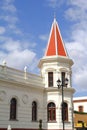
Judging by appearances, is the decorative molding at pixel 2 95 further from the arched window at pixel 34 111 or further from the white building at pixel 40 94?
the arched window at pixel 34 111

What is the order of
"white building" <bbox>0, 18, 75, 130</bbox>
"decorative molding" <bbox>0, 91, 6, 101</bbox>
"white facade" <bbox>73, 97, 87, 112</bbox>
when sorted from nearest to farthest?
1. "decorative molding" <bbox>0, 91, 6, 101</bbox>
2. "white building" <bbox>0, 18, 75, 130</bbox>
3. "white facade" <bbox>73, 97, 87, 112</bbox>

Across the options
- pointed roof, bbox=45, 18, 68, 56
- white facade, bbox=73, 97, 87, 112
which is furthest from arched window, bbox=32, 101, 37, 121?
white facade, bbox=73, 97, 87, 112

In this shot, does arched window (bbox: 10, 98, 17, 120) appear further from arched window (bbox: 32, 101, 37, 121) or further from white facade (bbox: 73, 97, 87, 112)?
white facade (bbox: 73, 97, 87, 112)

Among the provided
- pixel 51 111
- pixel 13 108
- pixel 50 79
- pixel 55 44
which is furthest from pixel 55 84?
pixel 13 108

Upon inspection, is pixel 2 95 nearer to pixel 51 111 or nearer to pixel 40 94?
pixel 40 94

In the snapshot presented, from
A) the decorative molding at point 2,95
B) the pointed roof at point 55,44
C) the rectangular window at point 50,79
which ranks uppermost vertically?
the pointed roof at point 55,44

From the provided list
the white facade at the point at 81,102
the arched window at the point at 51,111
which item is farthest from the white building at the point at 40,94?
the white facade at the point at 81,102

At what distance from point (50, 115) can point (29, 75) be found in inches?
202

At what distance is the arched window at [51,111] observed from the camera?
3381cm

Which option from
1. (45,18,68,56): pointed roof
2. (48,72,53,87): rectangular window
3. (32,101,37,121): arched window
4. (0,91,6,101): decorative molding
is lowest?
(32,101,37,121): arched window

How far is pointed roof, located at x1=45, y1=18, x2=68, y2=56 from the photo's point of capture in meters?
36.2

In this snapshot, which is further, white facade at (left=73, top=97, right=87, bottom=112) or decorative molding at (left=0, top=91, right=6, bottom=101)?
white facade at (left=73, top=97, right=87, bottom=112)

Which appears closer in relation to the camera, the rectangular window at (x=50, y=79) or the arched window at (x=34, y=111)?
the arched window at (x=34, y=111)

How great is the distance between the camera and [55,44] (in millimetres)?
37062
